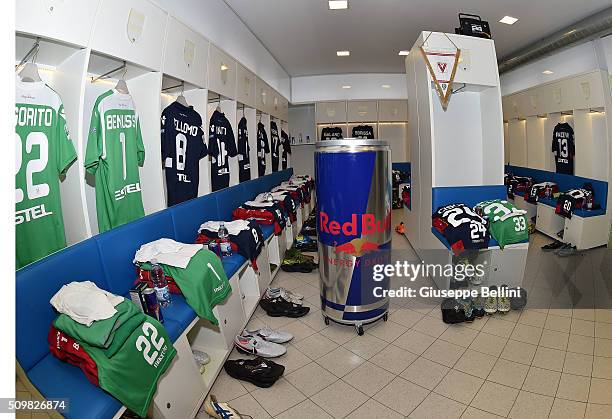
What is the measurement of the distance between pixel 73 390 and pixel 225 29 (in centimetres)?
390

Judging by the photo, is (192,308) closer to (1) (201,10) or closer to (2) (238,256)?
(2) (238,256)

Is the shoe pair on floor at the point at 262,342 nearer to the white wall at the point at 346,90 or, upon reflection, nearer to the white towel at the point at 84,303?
the white towel at the point at 84,303

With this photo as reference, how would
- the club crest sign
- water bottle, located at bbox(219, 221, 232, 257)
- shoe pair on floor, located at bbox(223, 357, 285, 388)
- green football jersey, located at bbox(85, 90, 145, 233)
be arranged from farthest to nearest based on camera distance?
1. the club crest sign
2. water bottle, located at bbox(219, 221, 232, 257)
3. shoe pair on floor, located at bbox(223, 357, 285, 388)
4. green football jersey, located at bbox(85, 90, 145, 233)

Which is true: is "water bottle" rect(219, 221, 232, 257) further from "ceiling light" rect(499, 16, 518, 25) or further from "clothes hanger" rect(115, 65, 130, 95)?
"ceiling light" rect(499, 16, 518, 25)

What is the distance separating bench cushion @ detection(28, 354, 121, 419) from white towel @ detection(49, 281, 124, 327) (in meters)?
0.21

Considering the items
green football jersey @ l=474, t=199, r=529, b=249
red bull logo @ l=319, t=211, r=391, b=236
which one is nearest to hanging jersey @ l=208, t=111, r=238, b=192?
red bull logo @ l=319, t=211, r=391, b=236

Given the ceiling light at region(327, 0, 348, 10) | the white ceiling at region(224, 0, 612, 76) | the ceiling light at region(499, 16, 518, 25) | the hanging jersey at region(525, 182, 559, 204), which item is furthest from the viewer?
the hanging jersey at region(525, 182, 559, 204)

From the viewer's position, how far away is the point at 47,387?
49.5 inches

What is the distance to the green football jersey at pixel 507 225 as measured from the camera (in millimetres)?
3037

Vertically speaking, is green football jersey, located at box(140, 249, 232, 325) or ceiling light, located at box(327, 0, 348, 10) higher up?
ceiling light, located at box(327, 0, 348, 10)

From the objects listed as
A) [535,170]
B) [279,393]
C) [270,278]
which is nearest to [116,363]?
[279,393]

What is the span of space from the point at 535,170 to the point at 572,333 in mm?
4366

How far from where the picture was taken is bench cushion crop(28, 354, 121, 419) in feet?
3.86

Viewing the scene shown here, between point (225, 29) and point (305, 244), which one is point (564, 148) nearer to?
point (305, 244)
